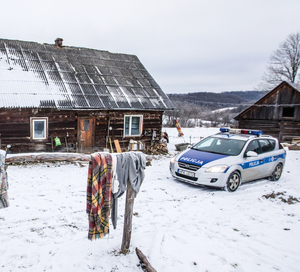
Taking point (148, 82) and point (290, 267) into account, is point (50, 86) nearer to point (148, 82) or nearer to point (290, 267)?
point (148, 82)

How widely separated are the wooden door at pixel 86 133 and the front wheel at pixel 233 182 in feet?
27.2

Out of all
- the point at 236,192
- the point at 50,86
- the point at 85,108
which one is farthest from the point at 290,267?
the point at 50,86

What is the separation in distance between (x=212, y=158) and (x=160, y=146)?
7.42 metres

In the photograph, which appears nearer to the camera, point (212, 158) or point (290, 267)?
point (290, 267)

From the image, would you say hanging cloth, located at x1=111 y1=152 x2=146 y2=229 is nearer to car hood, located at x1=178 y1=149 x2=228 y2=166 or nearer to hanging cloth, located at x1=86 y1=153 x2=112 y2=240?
hanging cloth, located at x1=86 y1=153 x2=112 y2=240

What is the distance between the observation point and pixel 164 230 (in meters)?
5.05

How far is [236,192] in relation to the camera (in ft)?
25.6

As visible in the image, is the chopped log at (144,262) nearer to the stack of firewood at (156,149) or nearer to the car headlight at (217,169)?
the car headlight at (217,169)

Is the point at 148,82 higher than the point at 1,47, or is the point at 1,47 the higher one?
the point at 1,47

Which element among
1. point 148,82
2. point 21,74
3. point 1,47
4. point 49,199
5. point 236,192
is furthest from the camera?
point 148,82

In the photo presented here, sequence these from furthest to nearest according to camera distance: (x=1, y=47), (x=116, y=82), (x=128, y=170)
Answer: (x=116, y=82) → (x=1, y=47) → (x=128, y=170)

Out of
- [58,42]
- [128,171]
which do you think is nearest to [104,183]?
[128,171]

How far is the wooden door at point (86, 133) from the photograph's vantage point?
13443 millimetres

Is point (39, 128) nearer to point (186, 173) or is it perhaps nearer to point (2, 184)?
point (186, 173)
